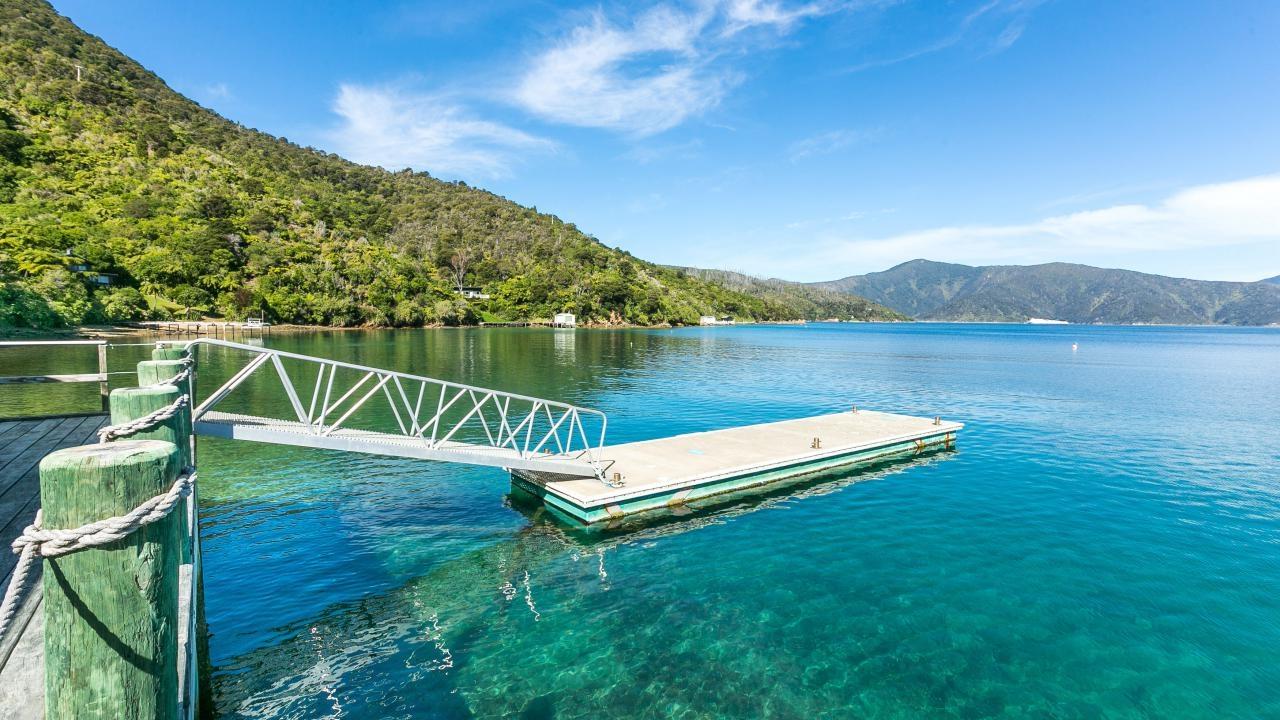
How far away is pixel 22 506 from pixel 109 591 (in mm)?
6175

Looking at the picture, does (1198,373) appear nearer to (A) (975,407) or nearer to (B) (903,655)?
(A) (975,407)

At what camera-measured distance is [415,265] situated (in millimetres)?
125062

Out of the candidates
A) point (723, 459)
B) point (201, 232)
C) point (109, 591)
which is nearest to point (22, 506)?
point (109, 591)

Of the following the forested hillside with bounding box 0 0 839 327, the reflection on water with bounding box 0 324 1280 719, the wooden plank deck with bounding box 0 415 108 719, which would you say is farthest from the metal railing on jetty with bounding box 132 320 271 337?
the wooden plank deck with bounding box 0 415 108 719

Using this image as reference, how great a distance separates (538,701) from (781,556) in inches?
256

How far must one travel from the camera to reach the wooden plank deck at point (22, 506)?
3143 mm

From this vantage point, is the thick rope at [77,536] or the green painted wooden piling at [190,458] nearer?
the thick rope at [77,536]

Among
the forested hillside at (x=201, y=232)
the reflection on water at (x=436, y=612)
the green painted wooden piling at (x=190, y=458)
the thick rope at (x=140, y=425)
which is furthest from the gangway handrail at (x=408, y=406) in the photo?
the forested hillside at (x=201, y=232)

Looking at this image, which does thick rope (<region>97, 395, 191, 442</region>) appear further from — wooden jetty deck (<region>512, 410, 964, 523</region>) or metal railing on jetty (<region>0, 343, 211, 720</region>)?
wooden jetty deck (<region>512, 410, 964, 523</region>)

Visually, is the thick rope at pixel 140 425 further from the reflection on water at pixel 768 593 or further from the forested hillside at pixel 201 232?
the forested hillside at pixel 201 232

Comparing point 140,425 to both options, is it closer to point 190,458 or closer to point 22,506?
point 190,458

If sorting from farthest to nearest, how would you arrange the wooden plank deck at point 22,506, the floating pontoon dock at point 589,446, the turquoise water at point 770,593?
1. the floating pontoon dock at point 589,446
2. the turquoise water at point 770,593
3. the wooden plank deck at point 22,506

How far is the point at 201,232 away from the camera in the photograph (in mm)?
90812

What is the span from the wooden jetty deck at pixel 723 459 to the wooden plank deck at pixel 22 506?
362 inches
